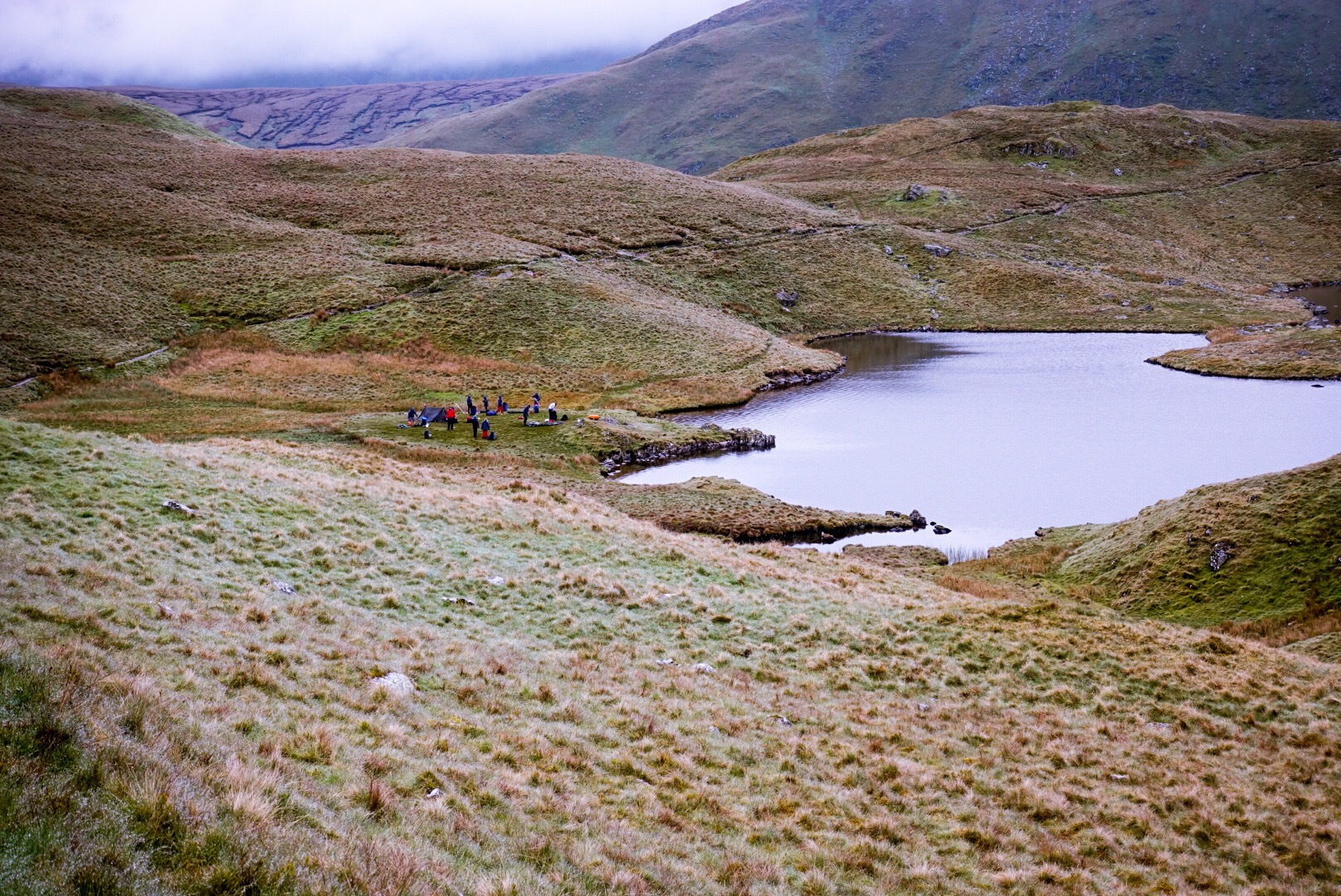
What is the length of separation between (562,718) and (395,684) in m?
2.82

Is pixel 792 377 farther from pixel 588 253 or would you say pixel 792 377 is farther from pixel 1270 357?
pixel 1270 357

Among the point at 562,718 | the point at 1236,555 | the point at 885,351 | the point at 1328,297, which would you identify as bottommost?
the point at 1236,555

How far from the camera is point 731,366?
224ft

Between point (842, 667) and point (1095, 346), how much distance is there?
74009mm

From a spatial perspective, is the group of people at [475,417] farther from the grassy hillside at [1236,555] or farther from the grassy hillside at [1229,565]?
the grassy hillside at [1236,555]

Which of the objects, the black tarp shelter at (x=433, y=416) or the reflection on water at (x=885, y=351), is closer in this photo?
the black tarp shelter at (x=433, y=416)

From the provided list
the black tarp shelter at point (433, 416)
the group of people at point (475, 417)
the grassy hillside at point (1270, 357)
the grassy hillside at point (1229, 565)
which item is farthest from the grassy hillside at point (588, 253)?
the grassy hillside at point (1229, 565)

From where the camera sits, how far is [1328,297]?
325 ft

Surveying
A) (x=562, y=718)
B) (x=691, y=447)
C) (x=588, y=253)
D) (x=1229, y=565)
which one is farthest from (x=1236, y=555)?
(x=588, y=253)

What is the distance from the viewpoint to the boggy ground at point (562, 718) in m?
7.31

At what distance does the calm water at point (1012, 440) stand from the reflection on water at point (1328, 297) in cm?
3474

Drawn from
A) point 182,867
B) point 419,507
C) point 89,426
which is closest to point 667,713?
point 182,867

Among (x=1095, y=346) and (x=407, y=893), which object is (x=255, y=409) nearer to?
(x=407, y=893)

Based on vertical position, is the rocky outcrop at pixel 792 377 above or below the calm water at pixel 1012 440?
above
